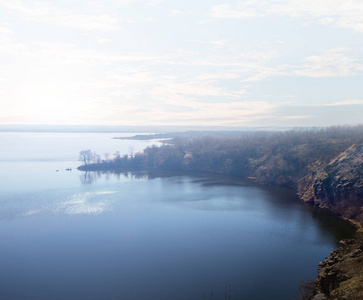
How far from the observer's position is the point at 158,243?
28.6m

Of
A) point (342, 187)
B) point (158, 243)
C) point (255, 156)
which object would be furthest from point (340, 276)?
point (255, 156)

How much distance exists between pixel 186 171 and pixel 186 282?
6202cm

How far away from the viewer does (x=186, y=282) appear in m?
21.1

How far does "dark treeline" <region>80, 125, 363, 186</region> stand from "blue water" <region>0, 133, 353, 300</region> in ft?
35.2

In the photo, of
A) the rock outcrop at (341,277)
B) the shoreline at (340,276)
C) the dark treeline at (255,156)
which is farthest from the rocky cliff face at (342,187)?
the rock outcrop at (341,277)

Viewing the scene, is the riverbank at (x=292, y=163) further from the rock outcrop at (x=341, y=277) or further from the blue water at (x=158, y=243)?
the blue water at (x=158, y=243)

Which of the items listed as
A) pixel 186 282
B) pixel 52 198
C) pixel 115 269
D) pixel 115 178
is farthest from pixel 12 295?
pixel 115 178

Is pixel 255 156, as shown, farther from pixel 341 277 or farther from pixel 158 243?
pixel 341 277

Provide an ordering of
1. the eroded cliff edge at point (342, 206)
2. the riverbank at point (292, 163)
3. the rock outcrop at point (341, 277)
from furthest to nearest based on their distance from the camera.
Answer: the riverbank at point (292, 163) < the eroded cliff edge at point (342, 206) < the rock outcrop at point (341, 277)

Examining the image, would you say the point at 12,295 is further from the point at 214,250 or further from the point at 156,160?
the point at 156,160

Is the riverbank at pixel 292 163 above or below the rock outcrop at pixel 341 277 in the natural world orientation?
above

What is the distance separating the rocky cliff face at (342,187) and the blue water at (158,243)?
2267 mm

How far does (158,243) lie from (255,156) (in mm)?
56343

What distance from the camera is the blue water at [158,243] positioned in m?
20.8
